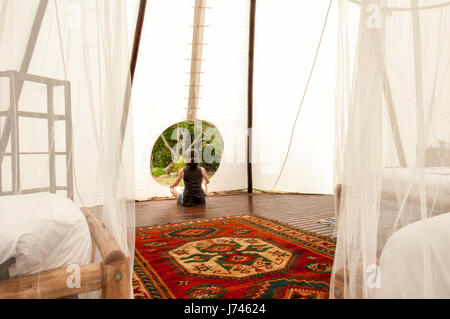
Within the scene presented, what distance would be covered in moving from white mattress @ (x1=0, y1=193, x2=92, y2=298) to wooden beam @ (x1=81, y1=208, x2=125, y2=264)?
6 centimetres

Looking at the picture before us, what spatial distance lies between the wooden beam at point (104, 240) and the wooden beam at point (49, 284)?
0.17 ft

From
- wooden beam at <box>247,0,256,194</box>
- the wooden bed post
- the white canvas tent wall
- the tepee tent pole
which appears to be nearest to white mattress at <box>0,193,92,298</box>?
the wooden bed post

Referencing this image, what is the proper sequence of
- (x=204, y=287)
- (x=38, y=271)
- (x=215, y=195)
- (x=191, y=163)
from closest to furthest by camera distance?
(x=38, y=271)
(x=204, y=287)
(x=191, y=163)
(x=215, y=195)

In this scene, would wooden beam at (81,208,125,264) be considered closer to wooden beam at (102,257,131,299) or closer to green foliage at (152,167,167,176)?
wooden beam at (102,257,131,299)

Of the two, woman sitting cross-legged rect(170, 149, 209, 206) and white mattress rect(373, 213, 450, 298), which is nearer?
white mattress rect(373, 213, 450, 298)

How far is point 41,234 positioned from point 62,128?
1.37 ft

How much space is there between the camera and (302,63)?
5.25 m

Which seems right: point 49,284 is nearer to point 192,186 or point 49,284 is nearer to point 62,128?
point 62,128

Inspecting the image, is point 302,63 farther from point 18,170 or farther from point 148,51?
point 18,170

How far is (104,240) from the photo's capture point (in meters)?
1.36

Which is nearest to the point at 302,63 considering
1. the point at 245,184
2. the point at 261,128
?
the point at 261,128

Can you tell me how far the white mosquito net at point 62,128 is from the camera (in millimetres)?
1187

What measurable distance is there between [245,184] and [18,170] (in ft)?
16.5

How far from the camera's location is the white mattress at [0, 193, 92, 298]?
113 centimetres
